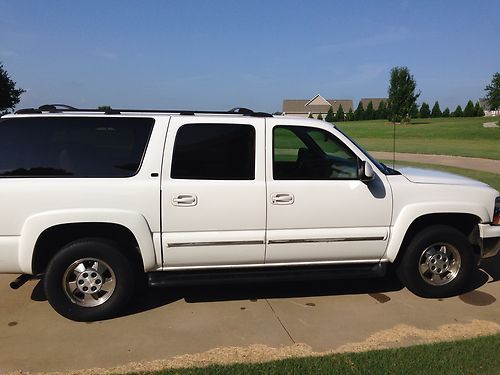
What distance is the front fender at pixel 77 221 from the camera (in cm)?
383

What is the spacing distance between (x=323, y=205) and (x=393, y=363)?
4.79 feet

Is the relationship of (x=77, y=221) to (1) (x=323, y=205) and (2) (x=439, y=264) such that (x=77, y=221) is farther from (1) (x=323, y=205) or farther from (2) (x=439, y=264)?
(2) (x=439, y=264)

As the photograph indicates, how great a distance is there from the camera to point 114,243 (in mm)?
4117

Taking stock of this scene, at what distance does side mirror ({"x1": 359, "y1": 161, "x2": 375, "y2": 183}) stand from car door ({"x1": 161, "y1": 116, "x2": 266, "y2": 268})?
2.96 feet

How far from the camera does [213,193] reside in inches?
161

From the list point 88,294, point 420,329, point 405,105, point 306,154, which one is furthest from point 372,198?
point 405,105

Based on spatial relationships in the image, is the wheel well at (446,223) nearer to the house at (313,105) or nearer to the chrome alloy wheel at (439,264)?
the chrome alloy wheel at (439,264)

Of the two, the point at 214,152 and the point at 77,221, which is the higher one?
the point at 214,152

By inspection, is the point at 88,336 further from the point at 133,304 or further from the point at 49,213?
the point at 49,213

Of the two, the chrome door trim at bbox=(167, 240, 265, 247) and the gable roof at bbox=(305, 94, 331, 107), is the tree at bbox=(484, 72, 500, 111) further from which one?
the chrome door trim at bbox=(167, 240, 265, 247)

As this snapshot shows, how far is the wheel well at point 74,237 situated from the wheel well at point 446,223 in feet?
8.46

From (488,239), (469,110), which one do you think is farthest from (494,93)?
(488,239)

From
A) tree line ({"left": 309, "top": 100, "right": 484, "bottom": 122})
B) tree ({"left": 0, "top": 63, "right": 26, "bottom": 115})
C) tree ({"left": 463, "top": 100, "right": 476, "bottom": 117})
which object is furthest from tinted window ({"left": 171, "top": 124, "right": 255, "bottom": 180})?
tree ({"left": 463, "top": 100, "right": 476, "bottom": 117})

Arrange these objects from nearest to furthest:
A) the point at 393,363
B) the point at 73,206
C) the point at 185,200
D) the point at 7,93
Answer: the point at 393,363, the point at 73,206, the point at 185,200, the point at 7,93
